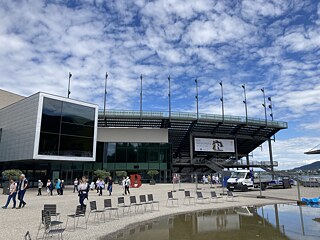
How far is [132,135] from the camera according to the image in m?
52.2

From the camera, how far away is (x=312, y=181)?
36406 mm

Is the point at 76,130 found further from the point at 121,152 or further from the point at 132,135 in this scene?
the point at 132,135

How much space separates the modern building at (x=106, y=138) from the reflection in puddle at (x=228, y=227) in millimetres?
23395

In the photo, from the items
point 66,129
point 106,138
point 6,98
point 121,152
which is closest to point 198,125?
point 121,152

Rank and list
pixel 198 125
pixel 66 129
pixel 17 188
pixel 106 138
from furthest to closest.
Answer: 1. pixel 198 125
2. pixel 106 138
3. pixel 66 129
4. pixel 17 188

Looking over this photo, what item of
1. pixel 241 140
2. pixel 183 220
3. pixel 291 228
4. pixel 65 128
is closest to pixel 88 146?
pixel 65 128

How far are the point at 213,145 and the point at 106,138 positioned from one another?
81.9 ft

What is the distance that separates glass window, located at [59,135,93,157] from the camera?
32656 mm

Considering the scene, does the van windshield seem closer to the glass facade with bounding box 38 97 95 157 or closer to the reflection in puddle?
the reflection in puddle

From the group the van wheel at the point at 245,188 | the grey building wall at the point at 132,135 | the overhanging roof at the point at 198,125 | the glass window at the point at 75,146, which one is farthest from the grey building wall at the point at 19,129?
the van wheel at the point at 245,188

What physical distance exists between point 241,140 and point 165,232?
61475 mm

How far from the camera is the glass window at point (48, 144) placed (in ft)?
100

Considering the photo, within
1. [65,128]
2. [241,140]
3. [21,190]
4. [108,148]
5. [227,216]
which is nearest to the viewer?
[227,216]

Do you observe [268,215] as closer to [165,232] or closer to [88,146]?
[165,232]
